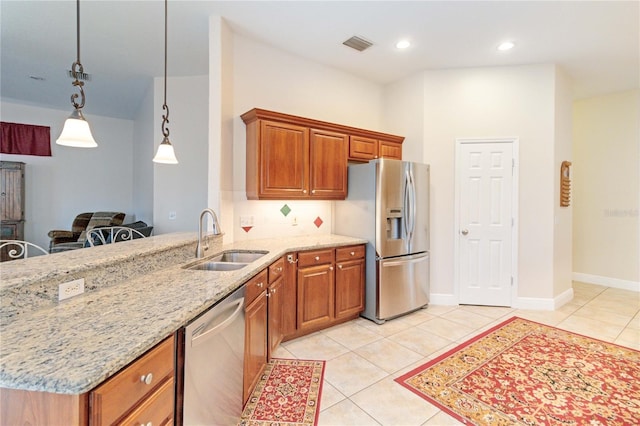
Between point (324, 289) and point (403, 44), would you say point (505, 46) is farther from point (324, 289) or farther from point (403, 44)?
point (324, 289)

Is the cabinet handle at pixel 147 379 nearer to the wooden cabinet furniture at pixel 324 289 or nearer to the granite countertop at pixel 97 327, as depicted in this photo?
the granite countertop at pixel 97 327

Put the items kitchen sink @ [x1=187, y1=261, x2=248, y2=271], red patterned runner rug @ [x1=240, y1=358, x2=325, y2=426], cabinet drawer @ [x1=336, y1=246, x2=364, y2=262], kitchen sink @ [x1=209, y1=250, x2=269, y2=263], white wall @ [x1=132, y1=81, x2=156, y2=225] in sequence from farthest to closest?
1. white wall @ [x1=132, y1=81, x2=156, y2=225]
2. cabinet drawer @ [x1=336, y1=246, x2=364, y2=262]
3. kitchen sink @ [x1=209, y1=250, x2=269, y2=263]
4. kitchen sink @ [x1=187, y1=261, x2=248, y2=271]
5. red patterned runner rug @ [x1=240, y1=358, x2=325, y2=426]

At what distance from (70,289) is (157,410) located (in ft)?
2.51

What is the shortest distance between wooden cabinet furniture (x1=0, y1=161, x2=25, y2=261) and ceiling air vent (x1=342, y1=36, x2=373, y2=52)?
6271 mm

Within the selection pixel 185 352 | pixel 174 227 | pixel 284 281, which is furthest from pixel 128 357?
pixel 174 227

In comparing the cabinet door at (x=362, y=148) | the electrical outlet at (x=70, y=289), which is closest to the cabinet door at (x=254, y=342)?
the electrical outlet at (x=70, y=289)

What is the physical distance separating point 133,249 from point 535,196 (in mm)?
4342

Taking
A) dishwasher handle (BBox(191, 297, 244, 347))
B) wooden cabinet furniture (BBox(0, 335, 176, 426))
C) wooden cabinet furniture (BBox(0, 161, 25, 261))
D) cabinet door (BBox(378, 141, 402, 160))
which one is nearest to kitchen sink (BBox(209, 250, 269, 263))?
dishwasher handle (BBox(191, 297, 244, 347))

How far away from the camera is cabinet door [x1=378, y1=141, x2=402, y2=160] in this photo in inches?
151

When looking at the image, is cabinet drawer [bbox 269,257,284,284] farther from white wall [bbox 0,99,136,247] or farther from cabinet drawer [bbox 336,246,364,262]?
white wall [bbox 0,99,136,247]

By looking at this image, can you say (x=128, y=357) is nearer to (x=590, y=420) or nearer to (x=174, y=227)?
(x=590, y=420)

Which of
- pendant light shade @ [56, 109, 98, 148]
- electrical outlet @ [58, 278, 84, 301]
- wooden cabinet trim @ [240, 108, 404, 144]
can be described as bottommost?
electrical outlet @ [58, 278, 84, 301]

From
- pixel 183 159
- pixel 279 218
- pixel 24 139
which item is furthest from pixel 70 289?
pixel 24 139

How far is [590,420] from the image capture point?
71.3 inches
